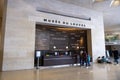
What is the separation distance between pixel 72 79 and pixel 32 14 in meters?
6.03

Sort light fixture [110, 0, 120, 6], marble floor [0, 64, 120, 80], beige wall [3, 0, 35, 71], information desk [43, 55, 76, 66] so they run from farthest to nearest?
1. light fixture [110, 0, 120, 6]
2. information desk [43, 55, 76, 66]
3. beige wall [3, 0, 35, 71]
4. marble floor [0, 64, 120, 80]

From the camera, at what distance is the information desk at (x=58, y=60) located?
30.2 feet

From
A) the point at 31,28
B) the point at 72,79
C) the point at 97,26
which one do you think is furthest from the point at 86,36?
the point at 72,79

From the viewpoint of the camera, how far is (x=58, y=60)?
32.0 ft

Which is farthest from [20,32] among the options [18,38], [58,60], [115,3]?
[115,3]

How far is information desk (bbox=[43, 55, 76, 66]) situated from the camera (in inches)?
362

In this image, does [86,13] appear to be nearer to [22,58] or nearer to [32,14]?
[32,14]

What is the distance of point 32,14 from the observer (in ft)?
30.0

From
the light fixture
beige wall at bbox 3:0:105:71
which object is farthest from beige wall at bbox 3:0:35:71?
the light fixture

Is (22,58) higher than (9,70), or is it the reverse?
(22,58)

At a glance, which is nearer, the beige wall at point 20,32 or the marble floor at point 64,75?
the marble floor at point 64,75

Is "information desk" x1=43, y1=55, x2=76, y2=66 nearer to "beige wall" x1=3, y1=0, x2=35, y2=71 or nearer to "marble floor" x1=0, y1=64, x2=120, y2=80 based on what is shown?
"beige wall" x1=3, y1=0, x2=35, y2=71

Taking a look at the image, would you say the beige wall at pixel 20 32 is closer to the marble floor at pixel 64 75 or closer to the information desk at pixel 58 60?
the information desk at pixel 58 60

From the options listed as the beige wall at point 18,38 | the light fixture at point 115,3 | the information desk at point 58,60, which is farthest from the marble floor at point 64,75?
the light fixture at point 115,3
